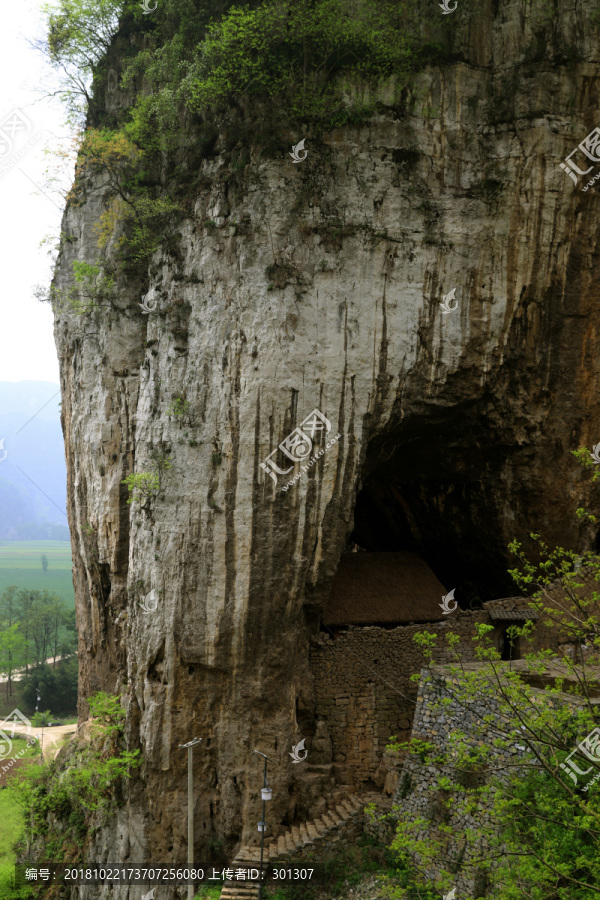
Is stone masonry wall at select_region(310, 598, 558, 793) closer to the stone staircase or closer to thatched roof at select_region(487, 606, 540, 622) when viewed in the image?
thatched roof at select_region(487, 606, 540, 622)

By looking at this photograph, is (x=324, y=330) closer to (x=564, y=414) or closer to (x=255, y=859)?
(x=564, y=414)

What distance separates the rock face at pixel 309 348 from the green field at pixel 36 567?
6376cm

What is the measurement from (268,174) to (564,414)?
29.7 ft

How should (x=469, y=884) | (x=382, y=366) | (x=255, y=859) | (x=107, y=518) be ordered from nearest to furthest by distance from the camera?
(x=469, y=884) → (x=255, y=859) → (x=382, y=366) → (x=107, y=518)

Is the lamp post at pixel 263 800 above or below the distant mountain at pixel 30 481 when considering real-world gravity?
above

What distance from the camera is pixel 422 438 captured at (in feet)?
60.9

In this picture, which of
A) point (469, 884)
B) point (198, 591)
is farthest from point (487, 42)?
point (469, 884)

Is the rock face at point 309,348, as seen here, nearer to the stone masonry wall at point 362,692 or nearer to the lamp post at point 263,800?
the lamp post at point 263,800

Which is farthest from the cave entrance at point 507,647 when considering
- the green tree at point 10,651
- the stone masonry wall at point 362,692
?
the green tree at point 10,651

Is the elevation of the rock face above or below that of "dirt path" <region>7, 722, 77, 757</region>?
above

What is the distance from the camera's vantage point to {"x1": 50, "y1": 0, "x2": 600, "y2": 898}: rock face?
50.5 feet

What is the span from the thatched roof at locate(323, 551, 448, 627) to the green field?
62279 mm

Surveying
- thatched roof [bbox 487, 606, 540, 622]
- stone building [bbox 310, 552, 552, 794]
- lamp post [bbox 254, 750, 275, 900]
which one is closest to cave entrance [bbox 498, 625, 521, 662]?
stone building [bbox 310, 552, 552, 794]

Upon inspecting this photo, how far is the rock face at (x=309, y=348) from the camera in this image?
15391mm
